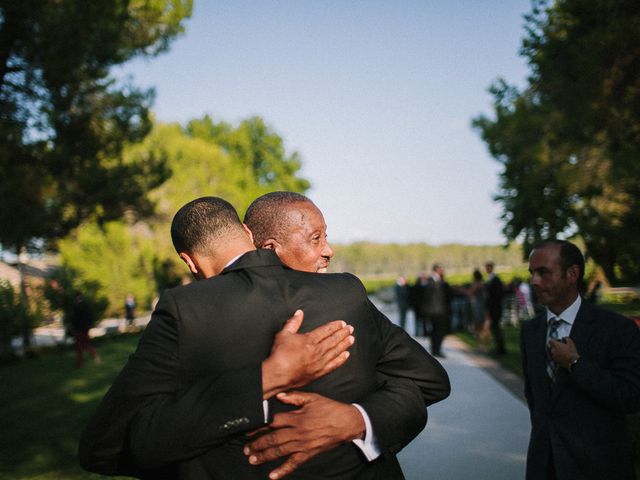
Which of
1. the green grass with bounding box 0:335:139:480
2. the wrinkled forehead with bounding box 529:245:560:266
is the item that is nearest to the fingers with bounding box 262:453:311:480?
the wrinkled forehead with bounding box 529:245:560:266

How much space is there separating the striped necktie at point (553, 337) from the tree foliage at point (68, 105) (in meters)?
12.1

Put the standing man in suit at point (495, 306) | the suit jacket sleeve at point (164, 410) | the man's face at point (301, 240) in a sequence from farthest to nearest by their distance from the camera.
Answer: the standing man in suit at point (495, 306), the man's face at point (301, 240), the suit jacket sleeve at point (164, 410)

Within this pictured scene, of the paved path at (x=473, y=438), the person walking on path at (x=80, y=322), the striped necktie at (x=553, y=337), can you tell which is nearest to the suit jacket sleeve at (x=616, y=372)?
the striped necktie at (x=553, y=337)

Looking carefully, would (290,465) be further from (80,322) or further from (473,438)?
(80,322)

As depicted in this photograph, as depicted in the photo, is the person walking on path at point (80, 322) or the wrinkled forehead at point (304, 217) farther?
the person walking on path at point (80, 322)

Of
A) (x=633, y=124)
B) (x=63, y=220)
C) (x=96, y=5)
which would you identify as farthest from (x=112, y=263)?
(x=633, y=124)

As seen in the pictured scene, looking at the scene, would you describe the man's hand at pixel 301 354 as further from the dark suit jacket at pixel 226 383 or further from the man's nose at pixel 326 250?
the man's nose at pixel 326 250

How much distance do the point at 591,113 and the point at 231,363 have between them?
10.4 meters

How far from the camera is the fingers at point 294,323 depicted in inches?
68.9

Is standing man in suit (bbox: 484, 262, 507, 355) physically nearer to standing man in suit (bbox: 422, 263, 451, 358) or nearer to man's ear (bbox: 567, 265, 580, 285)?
standing man in suit (bbox: 422, 263, 451, 358)

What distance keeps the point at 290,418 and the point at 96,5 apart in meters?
13.6

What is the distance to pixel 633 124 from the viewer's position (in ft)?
33.1

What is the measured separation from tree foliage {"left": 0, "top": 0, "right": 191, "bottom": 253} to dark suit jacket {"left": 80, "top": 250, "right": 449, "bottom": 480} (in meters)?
12.4

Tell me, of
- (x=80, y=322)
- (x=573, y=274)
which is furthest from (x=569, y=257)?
(x=80, y=322)
